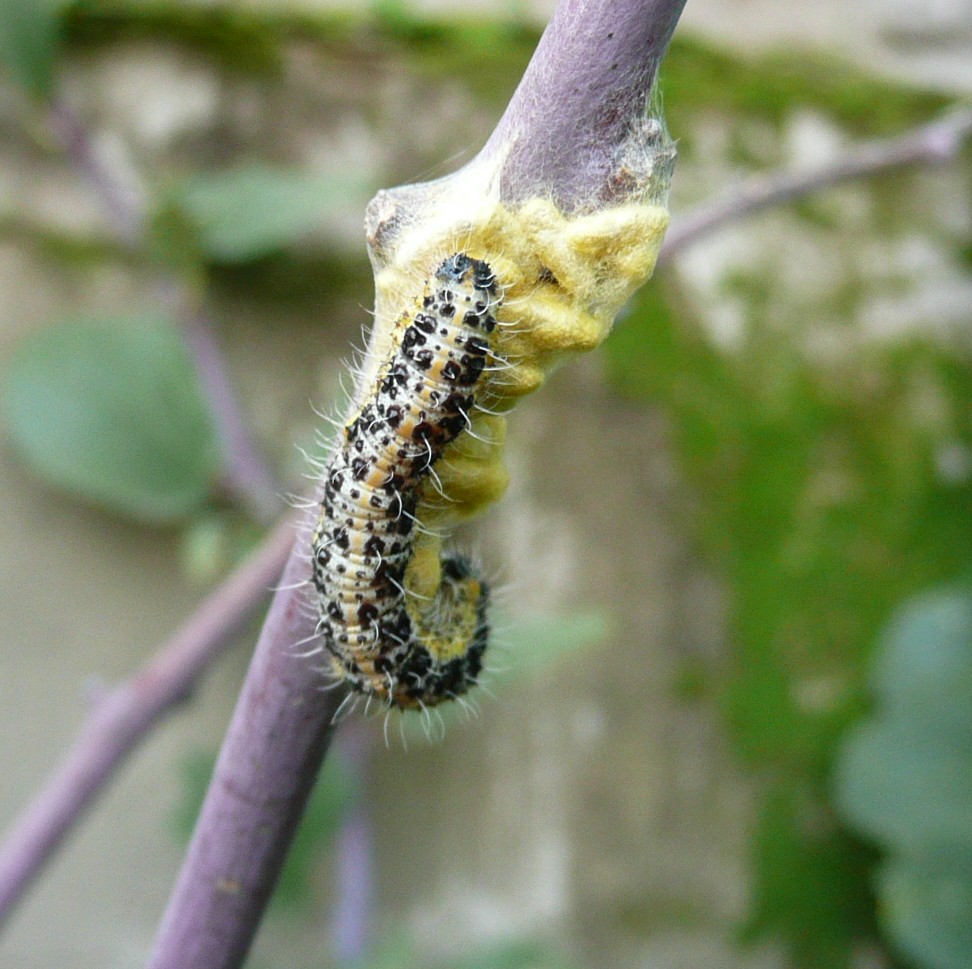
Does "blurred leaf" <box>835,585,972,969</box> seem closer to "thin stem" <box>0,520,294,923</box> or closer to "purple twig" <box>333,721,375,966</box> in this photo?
"purple twig" <box>333,721,375,966</box>

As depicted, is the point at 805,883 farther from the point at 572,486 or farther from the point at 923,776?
the point at 572,486

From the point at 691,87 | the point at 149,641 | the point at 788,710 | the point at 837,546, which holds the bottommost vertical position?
the point at 149,641

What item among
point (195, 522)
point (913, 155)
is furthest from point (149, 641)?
point (913, 155)

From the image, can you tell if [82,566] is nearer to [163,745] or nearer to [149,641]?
[149,641]

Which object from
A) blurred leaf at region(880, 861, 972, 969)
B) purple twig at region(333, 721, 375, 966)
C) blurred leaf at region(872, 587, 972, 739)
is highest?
blurred leaf at region(872, 587, 972, 739)

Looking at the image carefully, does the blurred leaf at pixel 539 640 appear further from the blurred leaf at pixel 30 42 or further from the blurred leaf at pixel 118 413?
the blurred leaf at pixel 30 42

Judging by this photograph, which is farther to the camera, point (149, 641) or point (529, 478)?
point (529, 478)

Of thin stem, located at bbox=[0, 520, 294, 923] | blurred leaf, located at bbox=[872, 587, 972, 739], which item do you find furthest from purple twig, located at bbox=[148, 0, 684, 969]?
blurred leaf, located at bbox=[872, 587, 972, 739]
